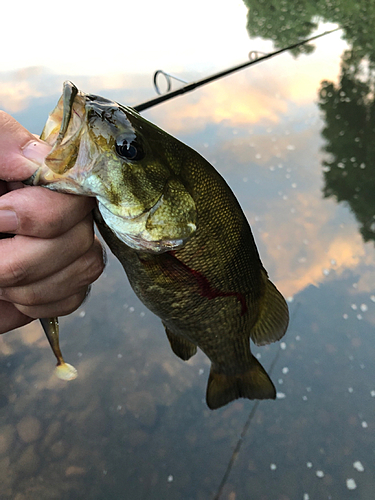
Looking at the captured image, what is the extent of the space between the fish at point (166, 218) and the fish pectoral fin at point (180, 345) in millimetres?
126

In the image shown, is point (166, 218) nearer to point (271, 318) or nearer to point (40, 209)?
point (40, 209)

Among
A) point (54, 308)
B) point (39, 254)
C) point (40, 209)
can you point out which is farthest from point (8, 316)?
point (40, 209)

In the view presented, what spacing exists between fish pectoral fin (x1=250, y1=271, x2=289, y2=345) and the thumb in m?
0.84

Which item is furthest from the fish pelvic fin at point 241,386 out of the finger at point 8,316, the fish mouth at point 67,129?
the fish mouth at point 67,129

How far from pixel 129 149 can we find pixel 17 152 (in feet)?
0.77

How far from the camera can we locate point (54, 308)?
3.52 feet

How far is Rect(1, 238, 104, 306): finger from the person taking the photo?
38.4 inches

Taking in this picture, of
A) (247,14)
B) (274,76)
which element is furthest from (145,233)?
(247,14)

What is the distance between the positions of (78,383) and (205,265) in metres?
1.50

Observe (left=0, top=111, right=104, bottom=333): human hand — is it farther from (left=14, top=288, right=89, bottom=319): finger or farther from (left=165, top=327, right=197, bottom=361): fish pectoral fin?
(left=165, top=327, right=197, bottom=361): fish pectoral fin

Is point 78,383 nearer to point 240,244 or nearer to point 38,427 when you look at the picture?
point 38,427

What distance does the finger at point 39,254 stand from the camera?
877 mm

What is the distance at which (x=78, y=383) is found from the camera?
2.17 meters

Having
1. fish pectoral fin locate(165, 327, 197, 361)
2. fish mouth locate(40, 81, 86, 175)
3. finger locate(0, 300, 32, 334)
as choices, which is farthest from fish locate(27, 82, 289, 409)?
finger locate(0, 300, 32, 334)
